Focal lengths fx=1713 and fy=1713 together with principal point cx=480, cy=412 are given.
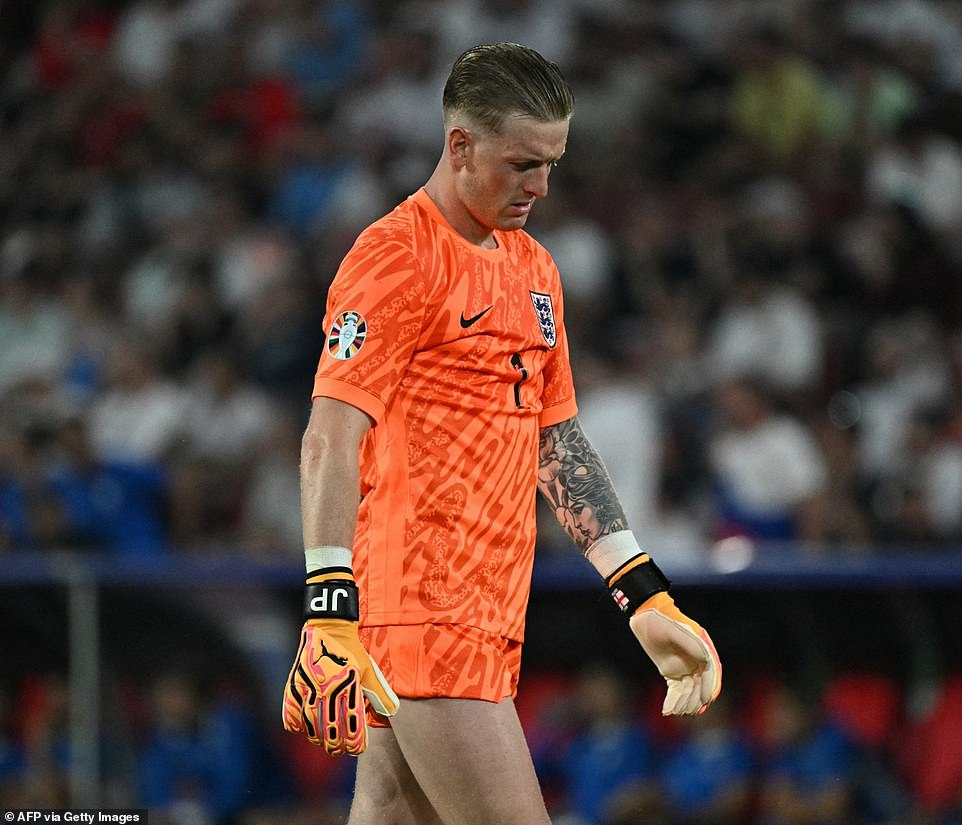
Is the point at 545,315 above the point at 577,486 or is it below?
above

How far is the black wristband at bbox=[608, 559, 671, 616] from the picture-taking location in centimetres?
401

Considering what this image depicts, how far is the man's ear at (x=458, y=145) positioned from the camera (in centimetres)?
372

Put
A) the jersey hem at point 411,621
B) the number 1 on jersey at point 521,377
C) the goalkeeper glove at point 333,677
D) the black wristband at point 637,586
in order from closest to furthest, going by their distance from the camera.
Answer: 1. the goalkeeper glove at point 333,677
2. the jersey hem at point 411,621
3. the number 1 on jersey at point 521,377
4. the black wristband at point 637,586

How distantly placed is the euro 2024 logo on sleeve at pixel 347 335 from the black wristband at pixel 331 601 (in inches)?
18.8

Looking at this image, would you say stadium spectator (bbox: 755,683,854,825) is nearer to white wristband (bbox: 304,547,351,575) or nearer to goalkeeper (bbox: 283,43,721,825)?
goalkeeper (bbox: 283,43,721,825)

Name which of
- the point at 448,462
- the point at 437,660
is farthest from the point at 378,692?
the point at 448,462

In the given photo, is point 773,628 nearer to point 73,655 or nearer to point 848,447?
point 848,447

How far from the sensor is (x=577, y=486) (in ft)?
13.5

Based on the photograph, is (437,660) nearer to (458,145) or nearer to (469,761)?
(469,761)

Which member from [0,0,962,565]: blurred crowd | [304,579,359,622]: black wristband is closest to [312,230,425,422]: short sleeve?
[304,579,359,622]: black wristband

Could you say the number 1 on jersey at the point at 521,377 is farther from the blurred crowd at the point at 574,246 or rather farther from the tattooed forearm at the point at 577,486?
the blurred crowd at the point at 574,246

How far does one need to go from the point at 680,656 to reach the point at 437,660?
0.64 m

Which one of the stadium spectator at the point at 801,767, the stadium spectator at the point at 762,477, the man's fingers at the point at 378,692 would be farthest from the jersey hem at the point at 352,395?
the stadium spectator at the point at 762,477

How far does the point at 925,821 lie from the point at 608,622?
1685mm
